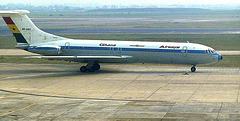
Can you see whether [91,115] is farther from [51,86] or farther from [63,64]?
[63,64]

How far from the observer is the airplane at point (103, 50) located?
4422cm

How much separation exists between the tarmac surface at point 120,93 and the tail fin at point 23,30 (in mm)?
3408

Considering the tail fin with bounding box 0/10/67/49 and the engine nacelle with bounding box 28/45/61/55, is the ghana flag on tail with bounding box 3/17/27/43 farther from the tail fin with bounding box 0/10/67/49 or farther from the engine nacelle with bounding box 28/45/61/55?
the engine nacelle with bounding box 28/45/61/55

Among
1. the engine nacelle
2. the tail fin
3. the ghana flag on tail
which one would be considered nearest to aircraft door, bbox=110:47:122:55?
the engine nacelle

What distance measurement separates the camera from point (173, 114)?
2619 cm

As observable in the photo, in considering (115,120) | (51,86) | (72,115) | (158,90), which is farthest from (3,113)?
(158,90)

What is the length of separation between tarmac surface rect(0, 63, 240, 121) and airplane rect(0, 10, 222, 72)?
1.46 meters

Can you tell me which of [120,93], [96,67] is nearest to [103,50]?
[96,67]

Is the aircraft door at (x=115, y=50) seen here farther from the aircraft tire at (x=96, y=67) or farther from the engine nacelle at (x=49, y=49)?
the engine nacelle at (x=49, y=49)

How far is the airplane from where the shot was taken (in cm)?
4422

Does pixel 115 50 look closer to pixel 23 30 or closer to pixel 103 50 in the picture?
pixel 103 50

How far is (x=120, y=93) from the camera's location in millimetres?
33656

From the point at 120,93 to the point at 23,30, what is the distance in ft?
59.4

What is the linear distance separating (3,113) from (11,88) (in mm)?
9635
